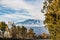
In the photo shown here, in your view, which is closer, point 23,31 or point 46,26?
point 46,26

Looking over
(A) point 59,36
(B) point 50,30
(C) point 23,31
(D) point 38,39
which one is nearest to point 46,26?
(B) point 50,30

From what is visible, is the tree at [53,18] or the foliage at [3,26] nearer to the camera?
the tree at [53,18]

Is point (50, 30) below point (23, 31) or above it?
above

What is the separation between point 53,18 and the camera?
606 inches

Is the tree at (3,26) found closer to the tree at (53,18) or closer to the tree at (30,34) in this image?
the tree at (30,34)

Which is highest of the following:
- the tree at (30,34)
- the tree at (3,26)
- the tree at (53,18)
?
the tree at (53,18)

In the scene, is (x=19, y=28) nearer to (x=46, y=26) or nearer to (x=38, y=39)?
(x=38, y=39)

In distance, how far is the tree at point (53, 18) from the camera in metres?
15.0

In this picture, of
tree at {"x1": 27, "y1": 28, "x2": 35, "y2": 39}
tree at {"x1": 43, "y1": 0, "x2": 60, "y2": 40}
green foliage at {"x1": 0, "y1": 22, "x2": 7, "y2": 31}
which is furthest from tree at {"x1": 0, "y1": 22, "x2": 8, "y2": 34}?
tree at {"x1": 43, "y1": 0, "x2": 60, "y2": 40}

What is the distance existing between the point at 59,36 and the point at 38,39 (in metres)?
25.8

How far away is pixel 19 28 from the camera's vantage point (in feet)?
171

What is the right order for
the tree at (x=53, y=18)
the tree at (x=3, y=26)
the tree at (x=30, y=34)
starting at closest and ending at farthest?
the tree at (x=53, y=18), the tree at (x=30, y=34), the tree at (x=3, y=26)

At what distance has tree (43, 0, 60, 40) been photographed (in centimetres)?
1503

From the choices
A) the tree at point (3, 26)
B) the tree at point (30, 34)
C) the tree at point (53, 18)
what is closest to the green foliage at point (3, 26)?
the tree at point (3, 26)
